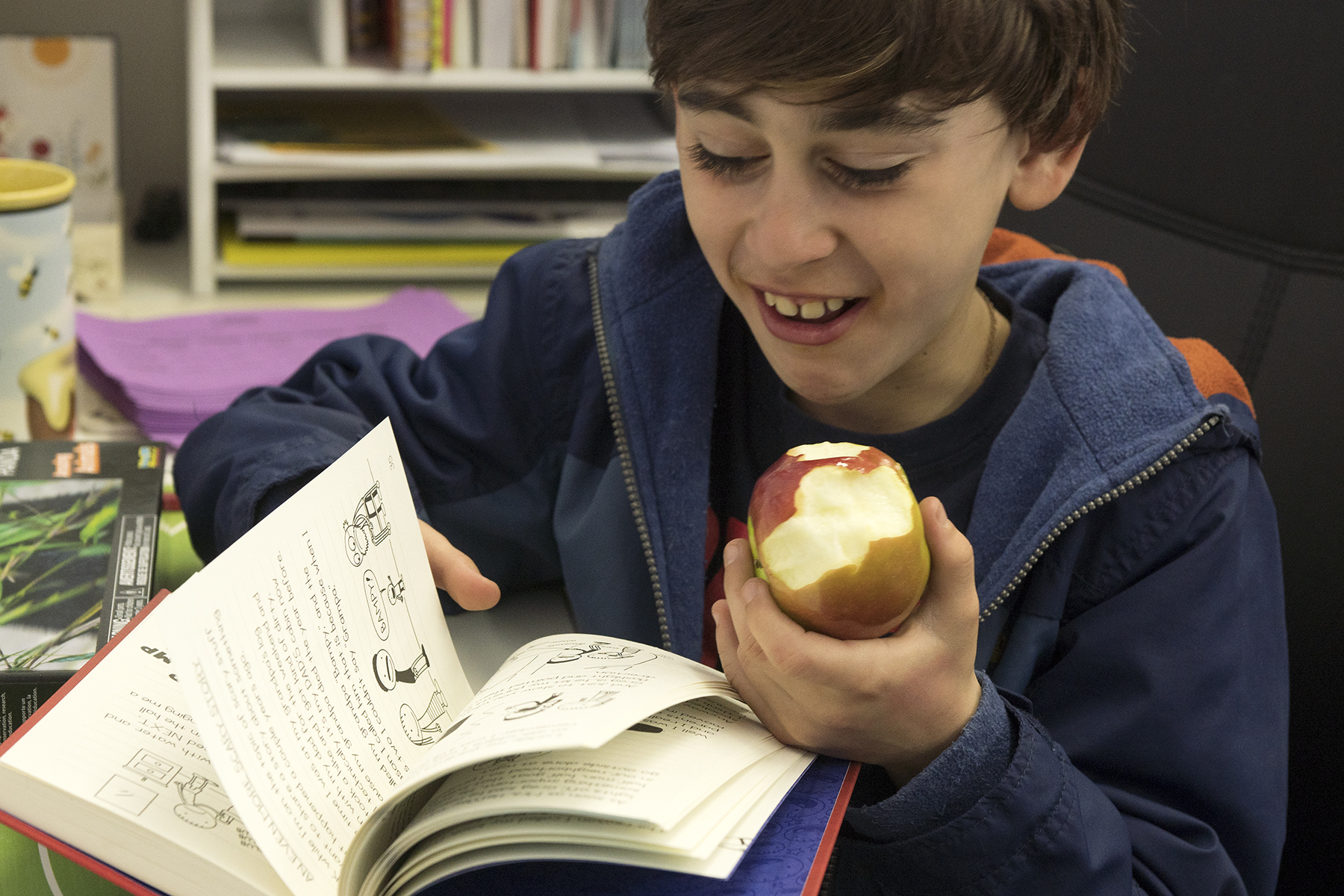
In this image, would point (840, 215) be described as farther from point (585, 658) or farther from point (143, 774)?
point (143, 774)

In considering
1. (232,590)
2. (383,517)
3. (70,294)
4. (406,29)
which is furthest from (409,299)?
(232,590)

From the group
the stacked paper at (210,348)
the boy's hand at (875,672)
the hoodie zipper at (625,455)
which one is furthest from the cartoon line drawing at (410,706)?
the stacked paper at (210,348)

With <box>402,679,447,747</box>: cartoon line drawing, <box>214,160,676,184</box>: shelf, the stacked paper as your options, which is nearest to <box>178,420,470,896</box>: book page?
<box>402,679,447,747</box>: cartoon line drawing

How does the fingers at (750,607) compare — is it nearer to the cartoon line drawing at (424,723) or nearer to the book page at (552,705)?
the book page at (552,705)

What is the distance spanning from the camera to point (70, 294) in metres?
0.93

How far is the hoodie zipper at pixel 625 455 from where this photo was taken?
2.57 feet

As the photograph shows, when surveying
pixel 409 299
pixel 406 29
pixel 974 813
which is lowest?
pixel 409 299

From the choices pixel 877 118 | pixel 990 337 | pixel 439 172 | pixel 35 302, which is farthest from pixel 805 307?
pixel 439 172

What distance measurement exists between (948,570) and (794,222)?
0.69 feet

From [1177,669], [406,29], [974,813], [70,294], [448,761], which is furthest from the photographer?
[406,29]

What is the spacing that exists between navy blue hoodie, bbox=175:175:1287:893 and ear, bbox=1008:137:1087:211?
3.0 inches

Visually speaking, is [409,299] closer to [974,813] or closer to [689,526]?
[689,526]

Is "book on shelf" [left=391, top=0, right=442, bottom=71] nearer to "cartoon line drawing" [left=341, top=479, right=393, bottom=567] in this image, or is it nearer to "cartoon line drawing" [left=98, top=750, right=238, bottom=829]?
"cartoon line drawing" [left=341, top=479, right=393, bottom=567]

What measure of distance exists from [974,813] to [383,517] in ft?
0.98
